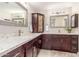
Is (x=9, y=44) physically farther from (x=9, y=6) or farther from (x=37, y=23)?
(x=37, y=23)

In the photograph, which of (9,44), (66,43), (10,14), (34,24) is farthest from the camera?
(66,43)

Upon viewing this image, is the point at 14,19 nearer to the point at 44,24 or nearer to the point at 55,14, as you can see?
the point at 44,24

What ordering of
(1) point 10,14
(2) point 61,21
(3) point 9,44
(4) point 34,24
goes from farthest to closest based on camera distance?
(2) point 61,21
(4) point 34,24
(1) point 10,14
(3) point 9,44

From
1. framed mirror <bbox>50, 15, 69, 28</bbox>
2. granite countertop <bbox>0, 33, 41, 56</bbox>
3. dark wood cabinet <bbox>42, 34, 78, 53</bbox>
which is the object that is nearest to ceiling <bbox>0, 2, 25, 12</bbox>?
granite countertop <bbox>0, 33, 41, 56</bbox>

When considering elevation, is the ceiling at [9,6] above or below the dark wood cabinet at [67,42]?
above

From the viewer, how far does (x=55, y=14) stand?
232 centimetres

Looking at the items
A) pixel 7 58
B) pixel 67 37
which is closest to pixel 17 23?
pixel 7 58

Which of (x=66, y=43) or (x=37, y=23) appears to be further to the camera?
(x=66, y=43)

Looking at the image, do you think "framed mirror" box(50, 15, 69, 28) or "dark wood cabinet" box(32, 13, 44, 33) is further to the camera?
"framed mirror" box(50, 15, 69, 28)

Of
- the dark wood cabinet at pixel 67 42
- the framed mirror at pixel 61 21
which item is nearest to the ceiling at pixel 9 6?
the framed mirror at pixel 61 21

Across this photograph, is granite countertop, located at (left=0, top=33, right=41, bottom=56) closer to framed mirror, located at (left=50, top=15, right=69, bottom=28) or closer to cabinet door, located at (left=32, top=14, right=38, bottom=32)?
cabinet door, located at (left=32, top=14, right=38, bottom=32)

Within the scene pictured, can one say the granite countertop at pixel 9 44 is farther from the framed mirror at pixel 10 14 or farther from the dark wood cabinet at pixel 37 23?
the dark wood cabinet at pixel 37 23

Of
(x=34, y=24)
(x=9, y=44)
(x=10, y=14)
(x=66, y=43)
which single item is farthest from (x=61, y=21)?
(x=9, y=44)

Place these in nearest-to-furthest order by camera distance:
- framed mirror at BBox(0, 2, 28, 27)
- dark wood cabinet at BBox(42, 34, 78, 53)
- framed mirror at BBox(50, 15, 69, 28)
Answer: framed mirror at BBox(0, 2, 28, 27) → framed mirror at BBox(50, 15, 69, 28) → dark wood cabinet at BBox(42, 34, 78, 53)
